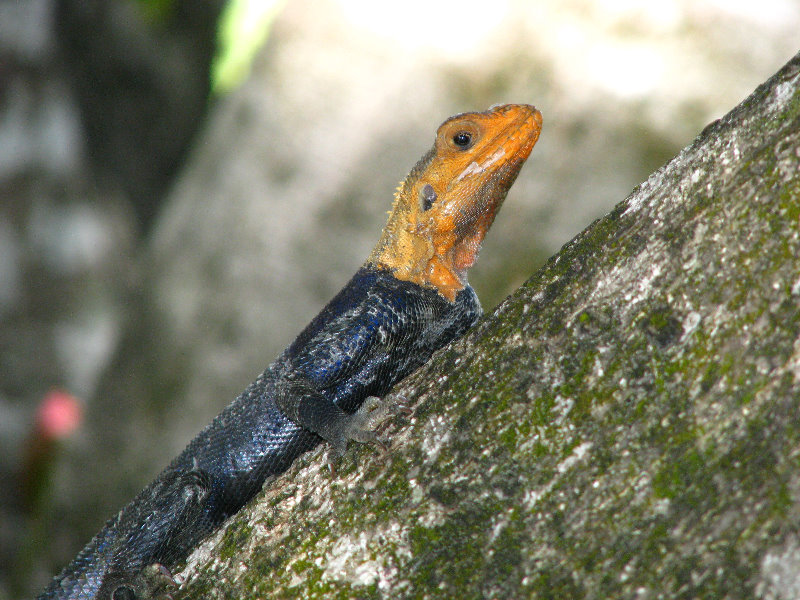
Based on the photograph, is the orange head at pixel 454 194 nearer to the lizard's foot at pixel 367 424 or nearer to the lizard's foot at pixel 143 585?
the lizard's foot at pixel 367 424

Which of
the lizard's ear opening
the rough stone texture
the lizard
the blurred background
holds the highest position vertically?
the blurred background

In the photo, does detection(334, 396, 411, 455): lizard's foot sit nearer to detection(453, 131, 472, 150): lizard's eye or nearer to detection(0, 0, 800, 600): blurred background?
detection(453, 131, 472, 150): lizard's eye

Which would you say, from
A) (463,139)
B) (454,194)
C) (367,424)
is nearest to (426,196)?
(454,194)

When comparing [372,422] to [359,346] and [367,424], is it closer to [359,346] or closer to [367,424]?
[367,424]

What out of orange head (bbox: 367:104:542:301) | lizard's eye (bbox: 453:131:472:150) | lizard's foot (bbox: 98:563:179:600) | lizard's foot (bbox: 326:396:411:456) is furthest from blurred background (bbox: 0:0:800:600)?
lizard's foot (bbox: 326:396:411:456)

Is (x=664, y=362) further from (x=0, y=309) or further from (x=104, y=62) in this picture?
(x=104, y=62)

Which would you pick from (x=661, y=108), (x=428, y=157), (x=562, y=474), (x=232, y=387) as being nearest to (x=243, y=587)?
(x=562, y=474)

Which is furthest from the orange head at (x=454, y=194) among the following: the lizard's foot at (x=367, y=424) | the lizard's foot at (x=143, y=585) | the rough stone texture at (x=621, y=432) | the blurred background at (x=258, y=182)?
the blurred background at (x=258, y=182)
